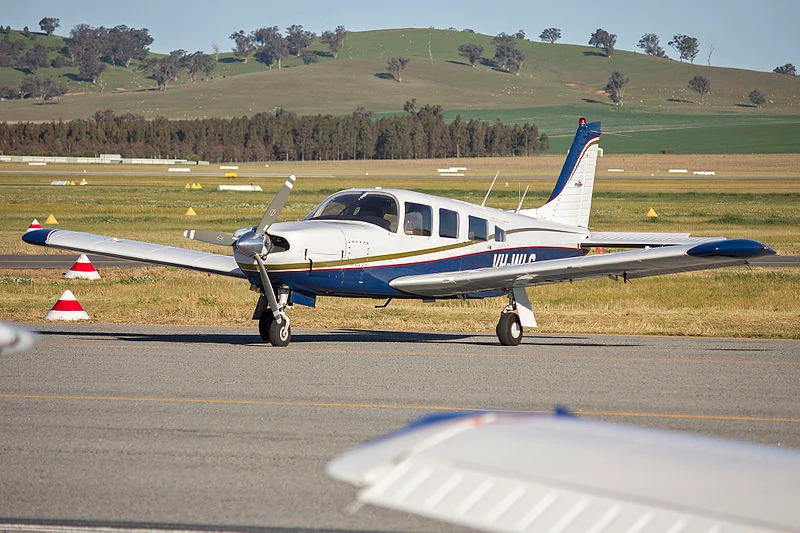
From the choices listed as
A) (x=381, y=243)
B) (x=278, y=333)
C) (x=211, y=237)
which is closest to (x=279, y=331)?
(x=278, y=333)

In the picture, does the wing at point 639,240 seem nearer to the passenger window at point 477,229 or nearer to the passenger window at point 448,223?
the passenger window at point 477,229

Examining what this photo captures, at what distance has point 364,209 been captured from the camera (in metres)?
15.8

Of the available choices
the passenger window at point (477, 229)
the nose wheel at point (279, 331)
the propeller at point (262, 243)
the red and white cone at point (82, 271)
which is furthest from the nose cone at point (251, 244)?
the red and white cone at point (82, 271)

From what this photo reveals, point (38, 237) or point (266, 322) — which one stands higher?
point (38, 237)

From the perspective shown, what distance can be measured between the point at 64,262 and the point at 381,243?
18789 millimetres

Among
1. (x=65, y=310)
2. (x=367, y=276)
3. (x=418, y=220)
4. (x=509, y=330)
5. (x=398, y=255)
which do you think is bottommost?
(x=65, y=310)

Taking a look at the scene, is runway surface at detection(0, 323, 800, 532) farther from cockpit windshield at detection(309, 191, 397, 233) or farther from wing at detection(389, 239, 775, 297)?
cockpit windshield at detection(309, 191, 397, 233)

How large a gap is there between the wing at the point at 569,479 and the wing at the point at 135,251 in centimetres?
1462

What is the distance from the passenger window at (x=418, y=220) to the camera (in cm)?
1603

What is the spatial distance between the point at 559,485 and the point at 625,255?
1325 centimetres

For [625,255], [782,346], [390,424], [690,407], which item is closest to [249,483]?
[390,424]

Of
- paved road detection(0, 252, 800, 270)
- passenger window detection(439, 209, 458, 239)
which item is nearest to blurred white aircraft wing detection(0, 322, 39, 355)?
passenger window detection(439, 209, 458, 239)

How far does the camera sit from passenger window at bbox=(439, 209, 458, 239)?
Result: 1647cm

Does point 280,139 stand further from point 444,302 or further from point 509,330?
Answer: point 509,330
